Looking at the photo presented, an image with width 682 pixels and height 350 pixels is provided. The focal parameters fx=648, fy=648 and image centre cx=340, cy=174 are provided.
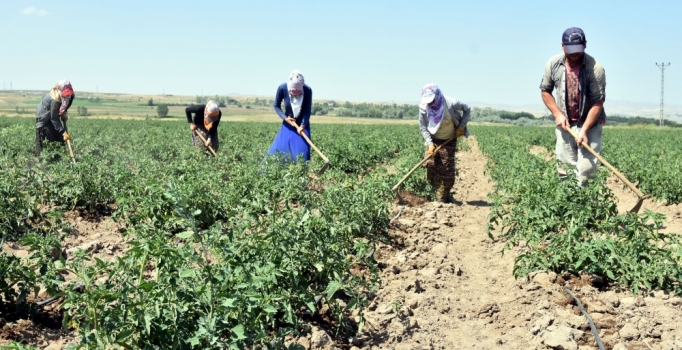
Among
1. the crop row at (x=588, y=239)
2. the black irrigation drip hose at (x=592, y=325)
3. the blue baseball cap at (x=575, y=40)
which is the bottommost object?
the black irrigation drip hose at (x=592, y=325)

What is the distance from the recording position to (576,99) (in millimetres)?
6176

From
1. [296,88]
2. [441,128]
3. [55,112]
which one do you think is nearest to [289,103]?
[296,88]

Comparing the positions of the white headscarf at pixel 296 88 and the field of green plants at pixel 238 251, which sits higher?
the white headscarf at pixel 296 88

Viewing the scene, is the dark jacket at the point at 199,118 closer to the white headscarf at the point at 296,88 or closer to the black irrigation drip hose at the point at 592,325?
the white headscarf at the point at 296,88

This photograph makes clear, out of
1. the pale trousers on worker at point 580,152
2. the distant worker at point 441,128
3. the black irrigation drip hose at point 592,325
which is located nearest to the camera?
the black irrigation drip hose at point 592,325

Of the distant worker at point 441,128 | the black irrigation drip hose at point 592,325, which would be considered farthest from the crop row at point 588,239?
the distant worker at point 441,128

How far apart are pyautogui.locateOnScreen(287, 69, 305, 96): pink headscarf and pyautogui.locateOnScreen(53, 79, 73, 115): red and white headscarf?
3.17 m

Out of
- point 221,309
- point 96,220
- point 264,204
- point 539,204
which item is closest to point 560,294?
point 539,204

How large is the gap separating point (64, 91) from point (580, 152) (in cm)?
679

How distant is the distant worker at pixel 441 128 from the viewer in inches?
300

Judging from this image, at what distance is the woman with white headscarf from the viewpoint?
27.5ft

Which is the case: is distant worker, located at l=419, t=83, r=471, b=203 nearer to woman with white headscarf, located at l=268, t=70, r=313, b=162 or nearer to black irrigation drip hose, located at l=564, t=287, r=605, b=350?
woman with white headscarf, located at l=268, t=70, r=313, b=162

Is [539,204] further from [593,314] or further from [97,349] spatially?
[97,349]

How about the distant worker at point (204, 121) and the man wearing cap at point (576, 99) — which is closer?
the man wearing cap at point (576, 99)
